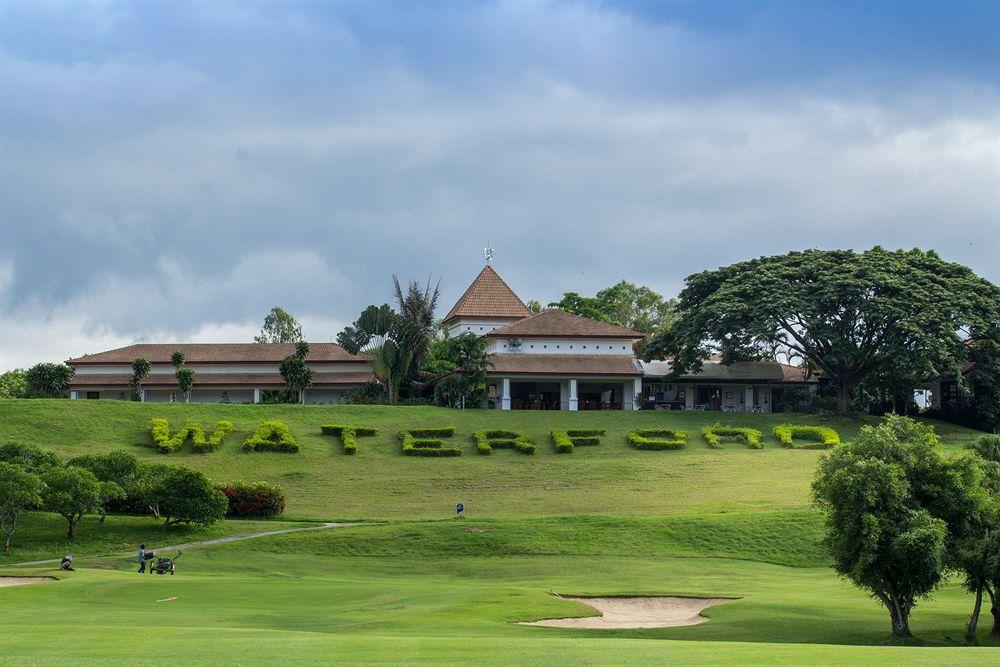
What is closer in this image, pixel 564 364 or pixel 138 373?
pixel 138 373

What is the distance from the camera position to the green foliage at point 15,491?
35.1 meters

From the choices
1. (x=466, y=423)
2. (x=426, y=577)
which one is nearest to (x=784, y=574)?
(x=426, y=577)

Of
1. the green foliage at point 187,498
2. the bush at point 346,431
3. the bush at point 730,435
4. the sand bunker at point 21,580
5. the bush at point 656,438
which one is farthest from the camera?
the bush at point 730,435

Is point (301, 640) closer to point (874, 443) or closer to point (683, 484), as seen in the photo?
point (874, 443)

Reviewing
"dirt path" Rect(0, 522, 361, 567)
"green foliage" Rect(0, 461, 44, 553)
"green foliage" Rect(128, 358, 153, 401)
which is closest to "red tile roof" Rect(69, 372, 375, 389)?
"green foliage" Rect(128, 358, 153, 401)

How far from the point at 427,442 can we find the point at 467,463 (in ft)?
12.3

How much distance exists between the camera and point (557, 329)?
69.0 metres

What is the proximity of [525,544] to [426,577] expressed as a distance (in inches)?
192

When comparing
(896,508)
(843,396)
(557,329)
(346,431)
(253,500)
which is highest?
(557,329)

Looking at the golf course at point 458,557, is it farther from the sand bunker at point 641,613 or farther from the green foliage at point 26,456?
the green foliage at point 26,456

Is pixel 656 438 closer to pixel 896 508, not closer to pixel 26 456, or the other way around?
pixel 26 456

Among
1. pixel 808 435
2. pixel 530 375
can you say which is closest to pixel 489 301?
pixel 530 375

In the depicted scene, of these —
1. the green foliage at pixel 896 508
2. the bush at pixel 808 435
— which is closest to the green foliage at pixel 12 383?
the bush at pixel 808 435

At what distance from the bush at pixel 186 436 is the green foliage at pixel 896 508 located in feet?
115
